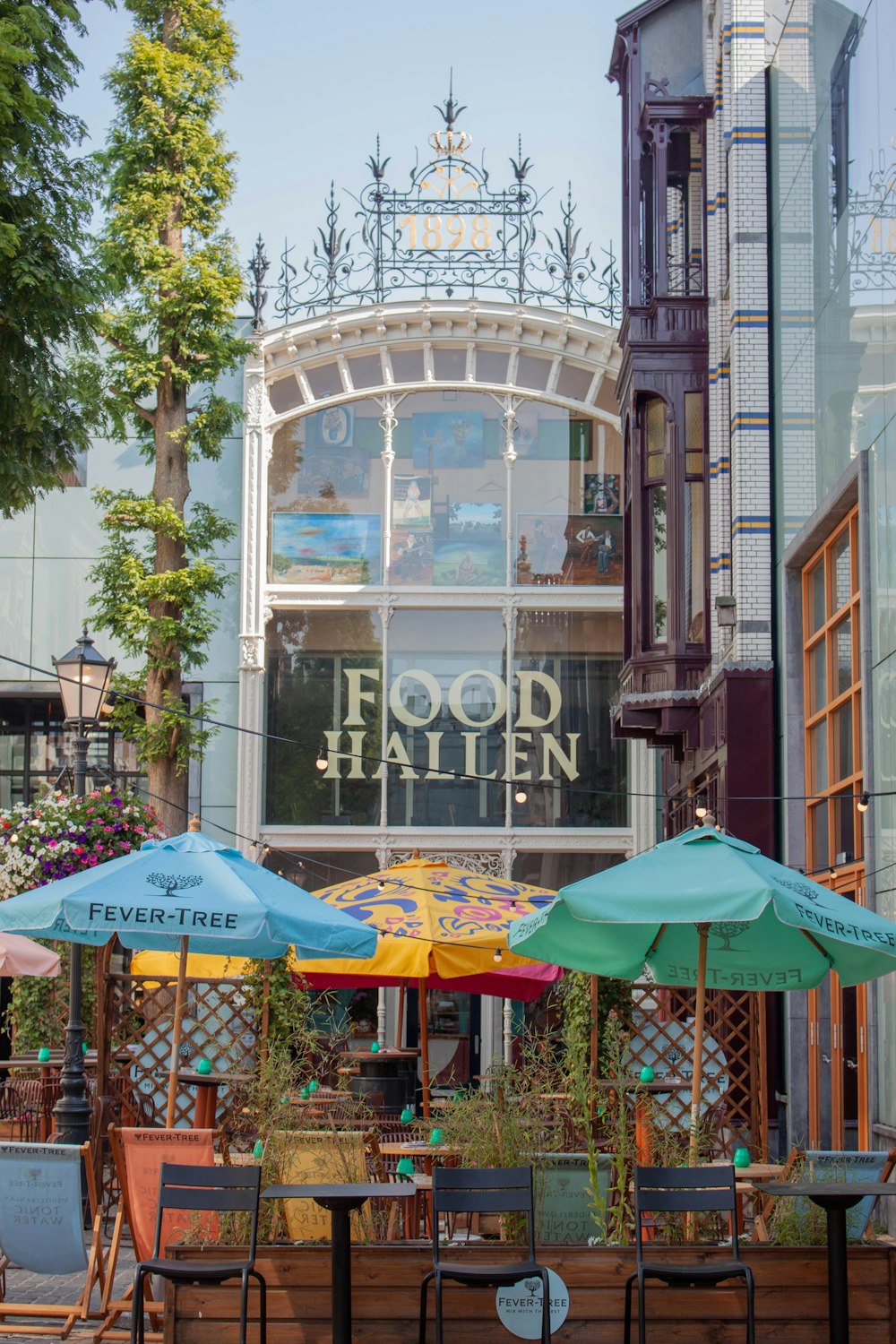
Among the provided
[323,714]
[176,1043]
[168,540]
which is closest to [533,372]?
[323,714]

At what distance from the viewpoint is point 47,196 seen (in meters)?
12.5

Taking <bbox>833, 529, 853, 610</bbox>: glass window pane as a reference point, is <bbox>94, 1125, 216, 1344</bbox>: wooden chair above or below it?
below

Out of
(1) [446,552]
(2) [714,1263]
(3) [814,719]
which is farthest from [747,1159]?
(1) [446,552]

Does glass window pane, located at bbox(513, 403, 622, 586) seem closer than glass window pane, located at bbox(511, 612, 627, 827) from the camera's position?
No

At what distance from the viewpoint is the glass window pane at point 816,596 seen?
49.7ft

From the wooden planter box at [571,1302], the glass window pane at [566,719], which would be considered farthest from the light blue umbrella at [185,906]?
the glass window pane at [566,719]

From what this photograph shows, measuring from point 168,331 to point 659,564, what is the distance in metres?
6.51

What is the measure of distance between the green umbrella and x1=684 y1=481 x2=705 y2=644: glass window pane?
8.56m

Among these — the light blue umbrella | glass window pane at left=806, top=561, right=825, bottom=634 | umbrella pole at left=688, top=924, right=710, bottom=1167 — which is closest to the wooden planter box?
umbrella pole at left=688, top=924, right=710, bottom=1167

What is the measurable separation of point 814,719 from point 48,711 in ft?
47.8

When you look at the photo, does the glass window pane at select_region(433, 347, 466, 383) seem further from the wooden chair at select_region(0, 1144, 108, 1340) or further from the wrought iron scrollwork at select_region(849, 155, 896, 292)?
the wooden chair at select_region(0, 1144, 108, 1340)

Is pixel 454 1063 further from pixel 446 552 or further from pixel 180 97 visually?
pixel 180 97

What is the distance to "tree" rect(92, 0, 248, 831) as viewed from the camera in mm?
19266

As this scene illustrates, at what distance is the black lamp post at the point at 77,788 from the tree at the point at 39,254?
2.16 m
